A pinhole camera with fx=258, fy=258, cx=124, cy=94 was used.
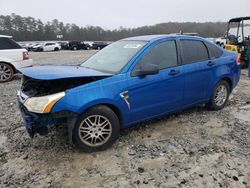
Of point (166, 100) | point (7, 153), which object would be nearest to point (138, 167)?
point (166, 100)

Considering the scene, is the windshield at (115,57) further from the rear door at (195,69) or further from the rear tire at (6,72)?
the rear tire at (6,72)

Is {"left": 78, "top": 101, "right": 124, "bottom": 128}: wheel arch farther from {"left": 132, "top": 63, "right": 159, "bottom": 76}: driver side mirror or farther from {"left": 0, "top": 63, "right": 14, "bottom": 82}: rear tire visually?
{"left": 0, "top": 63, "right": 14, "bottom": 82}: rear tire

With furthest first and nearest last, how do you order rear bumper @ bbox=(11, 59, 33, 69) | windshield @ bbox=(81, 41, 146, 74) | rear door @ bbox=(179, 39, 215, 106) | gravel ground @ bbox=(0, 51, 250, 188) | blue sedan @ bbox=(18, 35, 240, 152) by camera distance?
rear bumper @ bbox=(11, 59, 33, 69)
rear door @ bbox=(179, 39, 215, 106)
windshield @ bbox=(81, 41, 146, 74)
blue sedan @ bbox=(18, 35, 240, 152)
gravel ground @ bbox=(0, 51, 250, 188)

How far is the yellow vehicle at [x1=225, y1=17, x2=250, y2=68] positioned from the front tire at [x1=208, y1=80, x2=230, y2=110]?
23.3ft

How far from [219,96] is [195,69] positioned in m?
1.15

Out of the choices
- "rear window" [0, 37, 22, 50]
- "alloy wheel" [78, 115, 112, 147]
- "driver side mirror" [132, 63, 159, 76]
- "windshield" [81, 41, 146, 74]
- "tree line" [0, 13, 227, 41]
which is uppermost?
"tree line" [0, 13, 227, 41]

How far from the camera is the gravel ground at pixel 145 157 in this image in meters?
3.07

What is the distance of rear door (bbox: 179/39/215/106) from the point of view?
15.0ft

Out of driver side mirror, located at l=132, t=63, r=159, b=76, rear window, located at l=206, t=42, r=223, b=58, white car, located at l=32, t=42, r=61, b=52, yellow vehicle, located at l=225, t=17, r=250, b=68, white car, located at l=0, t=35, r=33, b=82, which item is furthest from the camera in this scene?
white car, located at l=32, t=42, r=61, b=52

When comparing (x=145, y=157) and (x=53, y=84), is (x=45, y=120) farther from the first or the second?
(x=145, y=157)

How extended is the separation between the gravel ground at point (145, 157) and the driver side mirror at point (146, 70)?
106 centimetres

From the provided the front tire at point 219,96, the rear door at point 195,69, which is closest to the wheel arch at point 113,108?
the rear door at point 195,69

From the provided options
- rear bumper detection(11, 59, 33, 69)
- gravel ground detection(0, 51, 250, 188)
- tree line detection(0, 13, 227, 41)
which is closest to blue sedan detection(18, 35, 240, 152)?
gravel ground detection(0, 51, 250, 188)

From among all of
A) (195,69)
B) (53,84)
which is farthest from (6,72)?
(195,69)
